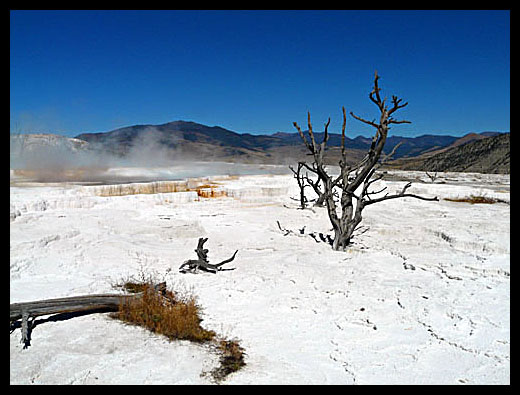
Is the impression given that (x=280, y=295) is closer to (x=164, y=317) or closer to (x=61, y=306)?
(x=164, y=317)

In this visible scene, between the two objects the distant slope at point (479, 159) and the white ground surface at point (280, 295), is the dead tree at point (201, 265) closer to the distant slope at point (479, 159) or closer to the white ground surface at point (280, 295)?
the white ground surface at point (280, 295)

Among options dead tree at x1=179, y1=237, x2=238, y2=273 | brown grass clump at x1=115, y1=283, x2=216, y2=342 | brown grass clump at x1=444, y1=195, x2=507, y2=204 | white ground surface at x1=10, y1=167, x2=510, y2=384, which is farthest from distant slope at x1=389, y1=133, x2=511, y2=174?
brown grass clump at x1=115, y1=283, x2=216, y2=342

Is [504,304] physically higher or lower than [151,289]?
lower

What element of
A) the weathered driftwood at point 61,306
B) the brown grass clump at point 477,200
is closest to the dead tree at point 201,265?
the weathered driftwood at point 61,306

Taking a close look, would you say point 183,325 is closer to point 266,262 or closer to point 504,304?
point 266,262

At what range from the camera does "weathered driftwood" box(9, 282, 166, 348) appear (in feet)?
9.25

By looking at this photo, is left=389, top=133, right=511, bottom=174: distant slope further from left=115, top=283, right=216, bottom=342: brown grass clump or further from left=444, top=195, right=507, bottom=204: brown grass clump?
left=115, top=283, right=216, bottom=342: brown grass clump

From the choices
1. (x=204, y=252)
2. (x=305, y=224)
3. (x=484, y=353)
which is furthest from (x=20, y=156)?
(x=484, y=353)

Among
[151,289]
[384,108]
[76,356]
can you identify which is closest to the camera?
[76,356]

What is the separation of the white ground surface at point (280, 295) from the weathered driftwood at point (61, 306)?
0.30 feet

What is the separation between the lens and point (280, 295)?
4.11 m

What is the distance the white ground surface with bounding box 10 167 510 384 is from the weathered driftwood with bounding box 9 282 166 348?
9cm
